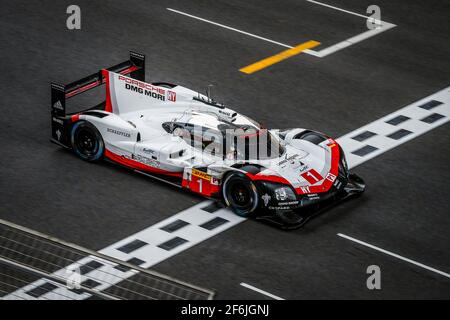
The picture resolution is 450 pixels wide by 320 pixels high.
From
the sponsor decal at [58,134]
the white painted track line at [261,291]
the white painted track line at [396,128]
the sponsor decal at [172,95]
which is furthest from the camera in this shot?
the white painted track line at [396,128]

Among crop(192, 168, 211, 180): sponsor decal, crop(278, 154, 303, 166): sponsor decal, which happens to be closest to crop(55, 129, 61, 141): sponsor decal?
crop(192, 168, 211, 180): sponsor decal

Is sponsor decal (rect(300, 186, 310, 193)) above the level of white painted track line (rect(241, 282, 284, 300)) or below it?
above

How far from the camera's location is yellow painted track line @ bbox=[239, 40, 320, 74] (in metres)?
23.7

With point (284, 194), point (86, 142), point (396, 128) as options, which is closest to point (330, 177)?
point (284, 194)

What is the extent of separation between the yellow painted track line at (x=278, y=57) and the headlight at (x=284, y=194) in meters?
6.73

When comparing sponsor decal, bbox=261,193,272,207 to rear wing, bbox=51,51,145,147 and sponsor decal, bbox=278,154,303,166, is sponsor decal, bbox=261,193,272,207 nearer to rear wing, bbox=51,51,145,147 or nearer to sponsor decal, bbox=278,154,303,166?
sponsor decal, bbox=278,154,303,166

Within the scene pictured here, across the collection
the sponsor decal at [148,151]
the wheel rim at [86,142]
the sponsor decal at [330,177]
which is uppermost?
the sponsor decal at [148,151]

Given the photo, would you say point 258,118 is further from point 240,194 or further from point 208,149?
point 240,194

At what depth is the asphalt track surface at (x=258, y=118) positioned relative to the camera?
16.5m

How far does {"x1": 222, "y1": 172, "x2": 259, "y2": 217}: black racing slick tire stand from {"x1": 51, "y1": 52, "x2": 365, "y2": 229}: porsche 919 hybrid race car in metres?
0.02

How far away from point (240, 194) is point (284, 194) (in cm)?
84

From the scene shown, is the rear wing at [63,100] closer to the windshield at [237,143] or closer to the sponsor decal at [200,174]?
the windshield at [237,143]

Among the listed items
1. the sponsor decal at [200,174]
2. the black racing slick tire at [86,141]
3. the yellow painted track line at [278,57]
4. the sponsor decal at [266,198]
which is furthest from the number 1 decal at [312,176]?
the yellow painted track line at [278,57]

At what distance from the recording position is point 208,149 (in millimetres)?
18359
